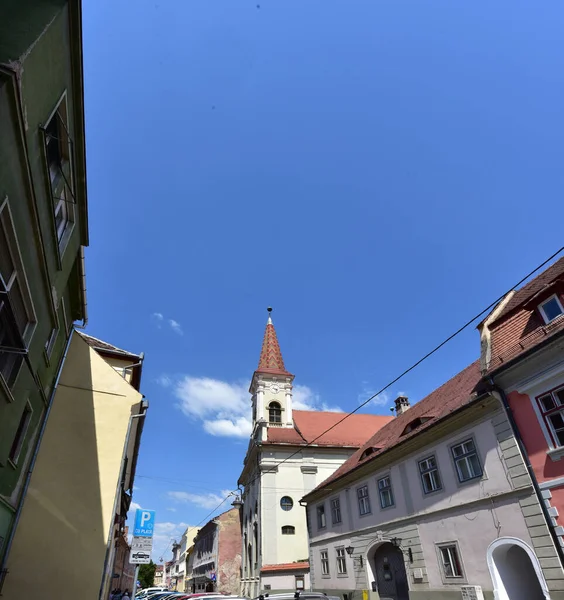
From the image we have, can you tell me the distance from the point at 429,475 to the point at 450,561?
2889mm

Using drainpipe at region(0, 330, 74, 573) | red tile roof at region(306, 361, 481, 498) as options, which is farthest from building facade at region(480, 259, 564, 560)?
drainpipe at region(0, 330, 74, 573)

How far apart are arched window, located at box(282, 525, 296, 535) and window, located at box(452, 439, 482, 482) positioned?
78.9 ft

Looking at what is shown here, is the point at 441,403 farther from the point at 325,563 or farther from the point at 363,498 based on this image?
the point at 325,563

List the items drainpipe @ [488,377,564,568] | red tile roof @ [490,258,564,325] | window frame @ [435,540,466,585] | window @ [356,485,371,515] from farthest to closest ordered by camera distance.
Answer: window @ [356,485,371,515] → red tile roof @ [490,258,564,325] → window frame @ [435,540,466,585] → drainpipe @ [488,377,564,568]

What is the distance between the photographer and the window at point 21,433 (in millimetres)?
8898

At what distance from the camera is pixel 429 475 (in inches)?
620

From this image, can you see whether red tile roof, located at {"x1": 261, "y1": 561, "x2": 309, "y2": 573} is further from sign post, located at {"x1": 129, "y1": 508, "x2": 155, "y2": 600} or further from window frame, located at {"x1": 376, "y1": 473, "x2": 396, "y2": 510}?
sign post, located at {"x1": 129, "y1": 508, "x2": 155, "y2": 600}

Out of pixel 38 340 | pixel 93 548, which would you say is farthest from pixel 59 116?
pixel 93 548

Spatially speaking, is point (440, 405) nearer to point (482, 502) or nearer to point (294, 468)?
point (482, 502)

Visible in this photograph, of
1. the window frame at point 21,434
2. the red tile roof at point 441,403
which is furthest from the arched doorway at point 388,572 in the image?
the window frame at point 21,434

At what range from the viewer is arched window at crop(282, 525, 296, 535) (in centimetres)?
3331

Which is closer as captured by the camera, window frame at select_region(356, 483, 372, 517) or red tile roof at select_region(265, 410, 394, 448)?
window frame at select_region(356, 483, 372, 517)

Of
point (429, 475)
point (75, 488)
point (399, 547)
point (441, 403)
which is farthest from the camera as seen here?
point (441, 403)

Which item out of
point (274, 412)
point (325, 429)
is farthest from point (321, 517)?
point (274, 412)
